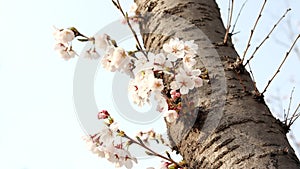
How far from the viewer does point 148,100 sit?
50.0 inches

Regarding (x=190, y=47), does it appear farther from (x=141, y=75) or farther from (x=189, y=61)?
(x=141, y=75)

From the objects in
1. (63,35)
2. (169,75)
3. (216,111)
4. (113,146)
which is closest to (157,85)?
(169,75)

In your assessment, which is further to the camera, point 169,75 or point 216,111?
point 169,75

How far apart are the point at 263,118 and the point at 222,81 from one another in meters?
0.16

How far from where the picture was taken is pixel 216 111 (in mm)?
1015

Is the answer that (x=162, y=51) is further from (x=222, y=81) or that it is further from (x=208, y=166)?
(x=208, y=166)

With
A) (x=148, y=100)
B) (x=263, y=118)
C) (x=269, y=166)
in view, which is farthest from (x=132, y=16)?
(x=269, y=166)

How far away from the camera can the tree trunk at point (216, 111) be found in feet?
3.06

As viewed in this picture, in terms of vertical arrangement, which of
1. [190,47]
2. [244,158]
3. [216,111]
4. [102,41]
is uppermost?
[102,41]

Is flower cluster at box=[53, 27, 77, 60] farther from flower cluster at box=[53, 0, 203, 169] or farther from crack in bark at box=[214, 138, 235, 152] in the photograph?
crack in bark at box=[214, 138, 235, 152]

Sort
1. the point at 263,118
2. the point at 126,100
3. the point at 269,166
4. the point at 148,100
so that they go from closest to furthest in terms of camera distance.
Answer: the point at 269,166 → the point at 263,118 → the point at 148,100 → the point at 126,100

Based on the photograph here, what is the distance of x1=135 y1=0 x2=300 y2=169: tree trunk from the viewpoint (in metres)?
0.93

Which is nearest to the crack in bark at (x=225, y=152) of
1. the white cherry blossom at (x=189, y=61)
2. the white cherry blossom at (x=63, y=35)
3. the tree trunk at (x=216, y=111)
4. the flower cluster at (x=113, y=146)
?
the tree trunk at (x=216, y=111)

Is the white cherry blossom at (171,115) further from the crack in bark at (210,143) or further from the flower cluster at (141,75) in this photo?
the crack in bark at (210,143)
